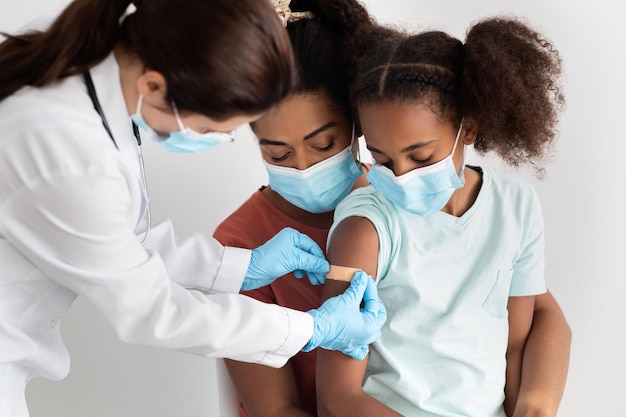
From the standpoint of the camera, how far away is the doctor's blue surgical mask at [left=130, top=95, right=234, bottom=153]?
A: 4.67 ft

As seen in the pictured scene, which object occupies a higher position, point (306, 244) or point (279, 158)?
point (279, 158)

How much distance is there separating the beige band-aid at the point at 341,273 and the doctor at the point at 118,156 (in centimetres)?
6

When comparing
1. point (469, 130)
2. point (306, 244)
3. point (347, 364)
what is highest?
point (469, 130)

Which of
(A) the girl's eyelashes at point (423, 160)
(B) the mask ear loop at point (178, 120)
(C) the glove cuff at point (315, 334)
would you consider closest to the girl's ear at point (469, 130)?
(A) the girl's eyelashes at point (423, 160)

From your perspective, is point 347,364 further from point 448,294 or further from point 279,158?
point 279,158

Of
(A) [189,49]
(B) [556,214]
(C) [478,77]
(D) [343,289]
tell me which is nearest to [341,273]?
(D) [343,289]

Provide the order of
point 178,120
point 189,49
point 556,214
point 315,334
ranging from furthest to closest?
point 556,214 → point 315,334 → point 178,120 → point 189,49

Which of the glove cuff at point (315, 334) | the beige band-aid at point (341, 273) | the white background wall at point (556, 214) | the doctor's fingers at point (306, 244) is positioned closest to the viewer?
the glove cuff at point (315, 334)

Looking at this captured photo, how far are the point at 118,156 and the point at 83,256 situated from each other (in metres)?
0.17

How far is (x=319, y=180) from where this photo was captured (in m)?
1.89

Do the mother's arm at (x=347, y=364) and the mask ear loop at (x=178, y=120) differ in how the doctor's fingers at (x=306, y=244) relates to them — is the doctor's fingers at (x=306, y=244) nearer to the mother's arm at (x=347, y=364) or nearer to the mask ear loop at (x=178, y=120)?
the mother's arm at (x=347, y=364)

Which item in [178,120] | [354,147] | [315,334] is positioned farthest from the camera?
[354,147]

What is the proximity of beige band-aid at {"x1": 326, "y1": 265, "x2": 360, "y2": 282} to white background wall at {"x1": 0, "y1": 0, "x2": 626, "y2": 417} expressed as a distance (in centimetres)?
87

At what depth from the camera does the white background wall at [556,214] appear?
252cm
